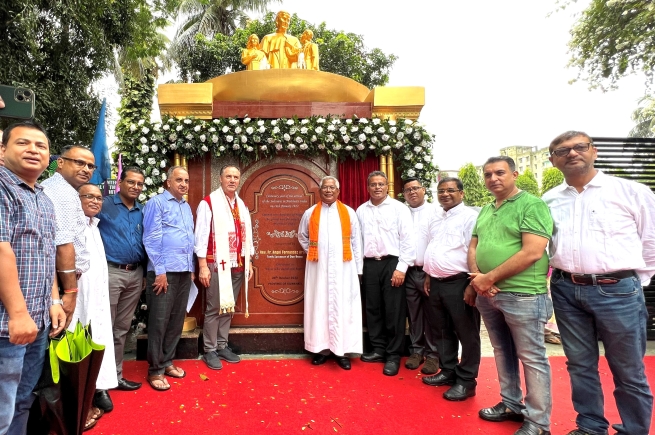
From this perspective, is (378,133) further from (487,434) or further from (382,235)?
(487,434)

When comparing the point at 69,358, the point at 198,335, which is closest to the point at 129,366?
the point at 198,335

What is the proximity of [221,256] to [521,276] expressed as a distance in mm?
2744

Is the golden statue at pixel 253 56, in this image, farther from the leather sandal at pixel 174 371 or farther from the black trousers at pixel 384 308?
the leather sandal at pixel 174 371

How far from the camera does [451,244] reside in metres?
3.33

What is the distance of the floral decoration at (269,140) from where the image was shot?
4.40 meters

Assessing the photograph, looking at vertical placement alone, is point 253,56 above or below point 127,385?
above

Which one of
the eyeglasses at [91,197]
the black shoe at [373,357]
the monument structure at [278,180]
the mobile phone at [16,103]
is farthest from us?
the monument structure at [278,180]

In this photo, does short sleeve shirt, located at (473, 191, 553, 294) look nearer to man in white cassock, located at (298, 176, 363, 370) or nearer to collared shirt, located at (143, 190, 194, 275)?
man in white cassock, located at (298, 176, 363, 370)

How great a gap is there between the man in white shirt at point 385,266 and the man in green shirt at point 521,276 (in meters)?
1.19

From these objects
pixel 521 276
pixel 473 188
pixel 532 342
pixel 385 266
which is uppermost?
pixel 473 188

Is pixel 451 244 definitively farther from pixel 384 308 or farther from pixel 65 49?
pixel 65 49

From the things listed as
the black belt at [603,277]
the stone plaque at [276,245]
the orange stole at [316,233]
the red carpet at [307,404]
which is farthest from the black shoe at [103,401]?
the black belt at [603,277]

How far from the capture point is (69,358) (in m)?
2.06

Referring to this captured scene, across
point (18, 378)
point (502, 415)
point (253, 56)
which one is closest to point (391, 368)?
point (502, 415)
